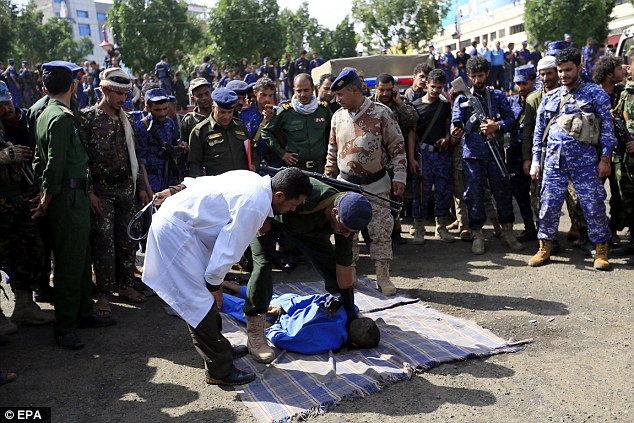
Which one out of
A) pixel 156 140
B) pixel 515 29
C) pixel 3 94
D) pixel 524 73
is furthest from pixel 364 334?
pixel 515 29

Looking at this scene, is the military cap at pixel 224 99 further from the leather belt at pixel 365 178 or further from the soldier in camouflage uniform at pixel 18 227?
the soldier in camouflage uniform at pixel 18 227

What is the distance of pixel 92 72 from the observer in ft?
75.2

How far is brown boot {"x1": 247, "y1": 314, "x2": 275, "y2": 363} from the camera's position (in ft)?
13.6

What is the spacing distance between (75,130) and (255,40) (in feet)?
100

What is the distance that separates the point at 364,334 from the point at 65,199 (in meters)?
2.48

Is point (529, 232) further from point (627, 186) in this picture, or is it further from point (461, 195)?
point (627, 186)

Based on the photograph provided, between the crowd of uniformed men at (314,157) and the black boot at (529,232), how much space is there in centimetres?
2

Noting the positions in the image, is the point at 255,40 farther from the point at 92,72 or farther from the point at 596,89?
the point at 596,89

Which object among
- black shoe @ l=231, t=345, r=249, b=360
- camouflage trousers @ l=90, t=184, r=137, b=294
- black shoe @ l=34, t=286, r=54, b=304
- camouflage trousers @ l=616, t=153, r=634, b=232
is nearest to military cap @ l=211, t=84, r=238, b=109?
camouflage trousers @ l=90, t=184, r=137, b=294

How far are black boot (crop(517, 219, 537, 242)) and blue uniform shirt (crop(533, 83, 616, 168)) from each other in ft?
3.95

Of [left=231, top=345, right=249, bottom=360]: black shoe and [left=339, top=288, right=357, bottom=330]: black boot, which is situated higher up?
[left=339, top=288, right=357, bottom=330]: black boot

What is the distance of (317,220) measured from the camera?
4.20 m

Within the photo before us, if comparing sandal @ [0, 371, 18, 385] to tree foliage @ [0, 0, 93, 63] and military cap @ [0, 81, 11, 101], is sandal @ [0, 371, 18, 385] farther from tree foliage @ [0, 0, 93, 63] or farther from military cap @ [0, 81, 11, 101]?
tree foliage @ [0, 0, 93, 63]

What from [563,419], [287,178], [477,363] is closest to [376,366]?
[477,363]
